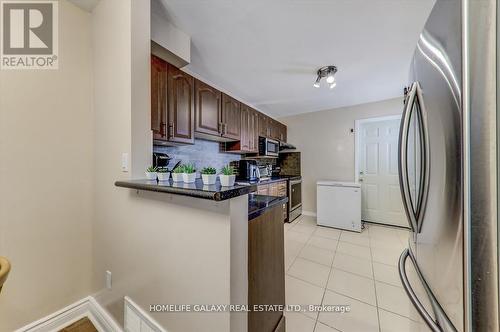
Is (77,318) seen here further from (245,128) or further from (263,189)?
(245,128)

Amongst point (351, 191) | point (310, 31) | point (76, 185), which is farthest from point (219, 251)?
point (351, 191)

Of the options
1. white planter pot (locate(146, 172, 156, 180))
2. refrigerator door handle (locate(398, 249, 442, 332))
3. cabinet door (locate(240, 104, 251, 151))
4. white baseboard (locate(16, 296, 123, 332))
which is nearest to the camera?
refrigerator door handle (locate(398, 249, 442, 332))

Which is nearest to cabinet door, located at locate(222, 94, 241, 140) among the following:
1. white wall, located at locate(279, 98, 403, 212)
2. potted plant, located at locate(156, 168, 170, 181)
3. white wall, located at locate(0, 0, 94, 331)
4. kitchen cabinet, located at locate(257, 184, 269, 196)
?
A: kitchen cabinet, located at locate(257, 184, 269, 196)

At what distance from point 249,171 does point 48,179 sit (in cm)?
225

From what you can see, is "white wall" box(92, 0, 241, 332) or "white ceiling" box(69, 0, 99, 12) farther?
"white ceiling" box(69, 0, 99, 12)

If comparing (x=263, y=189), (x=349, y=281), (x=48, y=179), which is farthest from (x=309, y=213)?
(x=48, y=179)

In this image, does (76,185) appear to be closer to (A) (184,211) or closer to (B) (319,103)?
(A) (184,211)

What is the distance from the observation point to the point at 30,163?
1228 mm

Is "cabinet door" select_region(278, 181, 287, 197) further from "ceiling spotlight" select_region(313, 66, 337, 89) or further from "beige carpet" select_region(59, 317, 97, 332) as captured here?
"beige carpet" select_region(59, 317, 97, 332)

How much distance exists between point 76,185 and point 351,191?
3687 mm

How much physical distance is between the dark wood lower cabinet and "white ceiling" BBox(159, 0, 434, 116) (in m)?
1.55

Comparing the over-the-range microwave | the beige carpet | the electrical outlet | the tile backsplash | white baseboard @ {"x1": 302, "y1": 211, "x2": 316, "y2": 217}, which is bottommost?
the beige carpet

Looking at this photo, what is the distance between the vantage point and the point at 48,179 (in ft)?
4.25

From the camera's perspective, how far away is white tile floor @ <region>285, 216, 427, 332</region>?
1.37 metres
